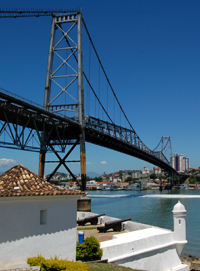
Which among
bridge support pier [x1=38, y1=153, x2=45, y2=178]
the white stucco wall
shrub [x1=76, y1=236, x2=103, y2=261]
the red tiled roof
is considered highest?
bridge support pier [x1=38, y1=153, x2=45, y2=178]

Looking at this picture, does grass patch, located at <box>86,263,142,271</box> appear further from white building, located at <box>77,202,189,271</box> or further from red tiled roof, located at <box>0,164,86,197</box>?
red tiled roof, located at <box>0,164,86,197</box>

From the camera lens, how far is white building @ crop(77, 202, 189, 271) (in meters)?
10.7

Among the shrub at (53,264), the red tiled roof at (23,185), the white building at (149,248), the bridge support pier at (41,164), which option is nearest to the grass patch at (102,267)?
the white building at (149,248)

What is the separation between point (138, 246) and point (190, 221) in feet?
61.6

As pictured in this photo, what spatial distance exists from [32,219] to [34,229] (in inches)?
9.6

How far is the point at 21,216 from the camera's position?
7.43 metres

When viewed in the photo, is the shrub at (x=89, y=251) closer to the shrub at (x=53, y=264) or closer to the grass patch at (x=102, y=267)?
the grass patch at (x=102, y=267)

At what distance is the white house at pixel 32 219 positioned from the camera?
7195 millimetres

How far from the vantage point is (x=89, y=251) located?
375 inches

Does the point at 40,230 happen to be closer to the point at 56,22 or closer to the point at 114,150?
the point at 56,22

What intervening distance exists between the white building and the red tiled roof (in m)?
3.36

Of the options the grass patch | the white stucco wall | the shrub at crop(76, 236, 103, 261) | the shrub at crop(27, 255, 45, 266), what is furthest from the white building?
the shrub at crop(27, 255, 45, 266)

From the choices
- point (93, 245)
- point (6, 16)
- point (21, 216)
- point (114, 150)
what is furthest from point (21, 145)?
point (114, 150)

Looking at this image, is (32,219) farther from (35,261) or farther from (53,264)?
(53,264)
